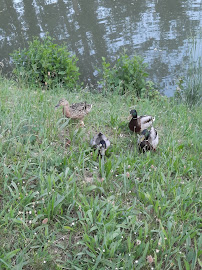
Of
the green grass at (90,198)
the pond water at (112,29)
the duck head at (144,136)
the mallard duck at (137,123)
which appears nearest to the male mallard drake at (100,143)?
the green grass at (90,198)

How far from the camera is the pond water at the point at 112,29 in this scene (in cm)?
765

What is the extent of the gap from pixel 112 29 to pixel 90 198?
307 inches

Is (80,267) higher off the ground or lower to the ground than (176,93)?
higher

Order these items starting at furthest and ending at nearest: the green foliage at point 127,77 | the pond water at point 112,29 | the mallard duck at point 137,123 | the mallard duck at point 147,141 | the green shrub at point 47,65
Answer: the pond water at point 112,29, the green foliage at point 127,77, the green shrub at point 47,65, the mallard duck at point 137,123, the mallard duck at point 147,141

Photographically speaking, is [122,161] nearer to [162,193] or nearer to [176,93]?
[162,193]

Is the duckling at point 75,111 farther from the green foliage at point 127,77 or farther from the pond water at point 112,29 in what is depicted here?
the pond water at point 112,29

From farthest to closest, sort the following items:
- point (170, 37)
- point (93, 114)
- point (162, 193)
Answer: point (170, 37), point (93, 114), point (162, 193)

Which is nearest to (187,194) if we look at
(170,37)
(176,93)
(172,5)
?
(176,93)

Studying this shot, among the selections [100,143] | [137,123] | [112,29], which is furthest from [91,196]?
[112,29]

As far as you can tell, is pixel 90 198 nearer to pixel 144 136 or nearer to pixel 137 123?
pixel 144 136

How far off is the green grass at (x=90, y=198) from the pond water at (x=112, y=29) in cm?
338

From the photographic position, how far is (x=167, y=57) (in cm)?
784

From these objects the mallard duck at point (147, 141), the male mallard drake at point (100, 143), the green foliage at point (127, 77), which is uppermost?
the male mallard drake at point (100, 143)

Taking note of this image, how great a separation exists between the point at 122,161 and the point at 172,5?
31.1 ft
